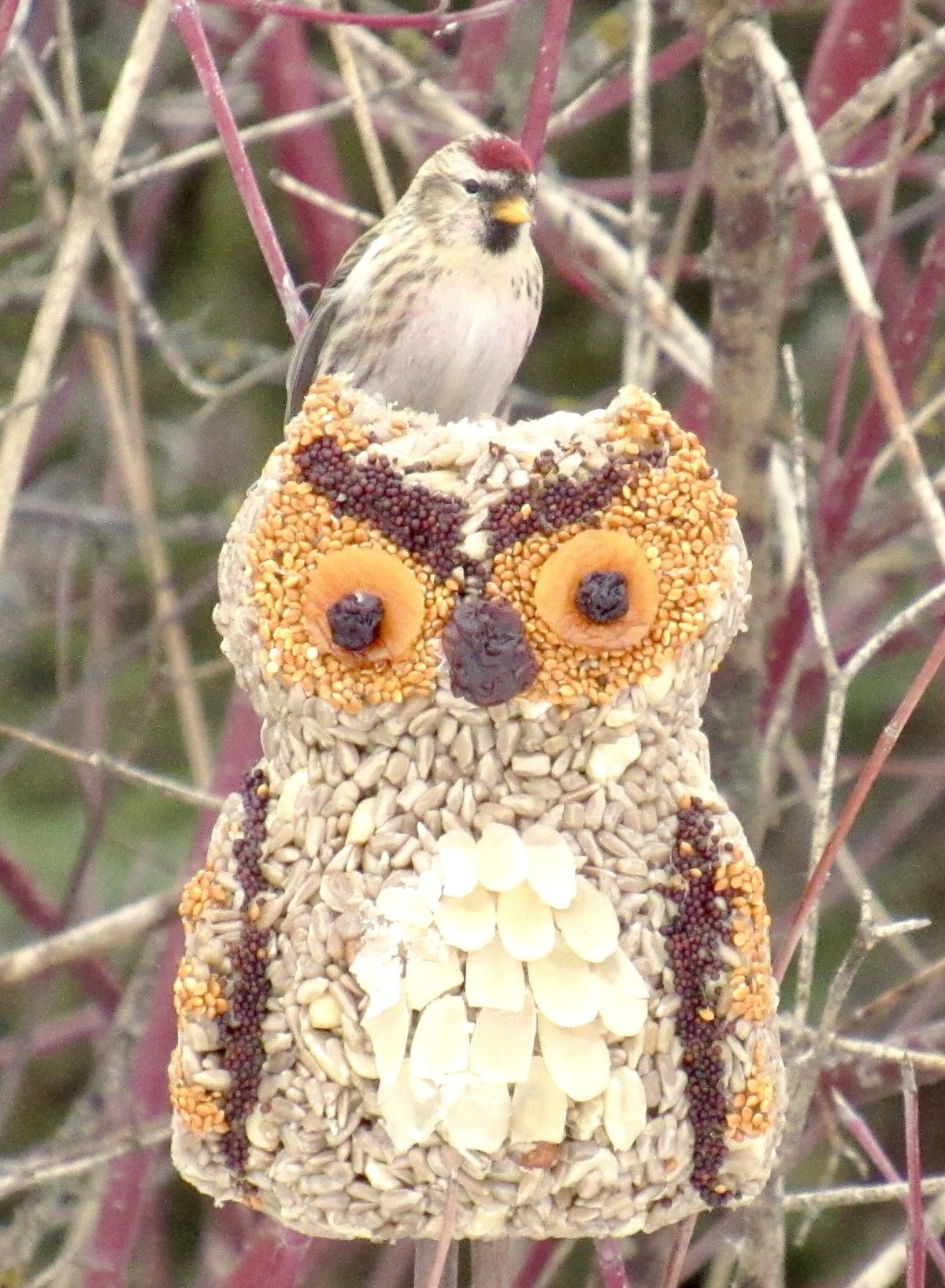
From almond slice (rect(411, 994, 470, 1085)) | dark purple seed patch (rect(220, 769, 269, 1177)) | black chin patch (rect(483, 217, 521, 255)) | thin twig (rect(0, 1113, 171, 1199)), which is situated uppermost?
black chin patch (rect(483, 217, 521, 255))

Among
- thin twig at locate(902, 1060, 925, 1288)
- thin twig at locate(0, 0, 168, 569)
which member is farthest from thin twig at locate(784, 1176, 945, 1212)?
thin twig at locate(0, 0, 168, 569)

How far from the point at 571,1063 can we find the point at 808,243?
1.25 metres

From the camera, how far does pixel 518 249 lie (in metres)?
1.70

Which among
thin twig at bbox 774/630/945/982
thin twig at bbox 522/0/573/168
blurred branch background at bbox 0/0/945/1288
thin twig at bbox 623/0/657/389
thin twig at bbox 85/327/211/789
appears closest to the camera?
Result: thin twig at bbox 774/630/945/982

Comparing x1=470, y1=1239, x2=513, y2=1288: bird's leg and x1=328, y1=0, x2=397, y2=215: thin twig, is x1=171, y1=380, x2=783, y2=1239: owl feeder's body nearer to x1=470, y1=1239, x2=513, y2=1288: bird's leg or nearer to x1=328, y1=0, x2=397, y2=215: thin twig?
x1=470, y1=1239, x2=513, y2=1288: bird's leg

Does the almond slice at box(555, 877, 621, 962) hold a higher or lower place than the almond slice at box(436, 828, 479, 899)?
lower

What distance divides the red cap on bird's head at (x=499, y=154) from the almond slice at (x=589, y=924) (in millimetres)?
601

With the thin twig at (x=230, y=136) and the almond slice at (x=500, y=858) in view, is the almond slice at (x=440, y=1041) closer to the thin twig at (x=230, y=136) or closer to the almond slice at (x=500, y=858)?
the almond slice at (x=500, y=858)

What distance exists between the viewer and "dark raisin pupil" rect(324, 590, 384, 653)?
1152 mm

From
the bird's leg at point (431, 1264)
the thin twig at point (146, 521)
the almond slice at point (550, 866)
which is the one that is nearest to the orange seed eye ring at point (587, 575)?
the almond slice at point (550, 866)

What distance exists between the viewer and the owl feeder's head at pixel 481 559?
116cm

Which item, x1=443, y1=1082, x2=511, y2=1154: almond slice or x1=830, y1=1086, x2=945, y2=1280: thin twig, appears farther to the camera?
x1=830, y1=1086, x2=945, y2=1280: thin twig

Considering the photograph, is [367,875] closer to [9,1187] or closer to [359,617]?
[359,617]

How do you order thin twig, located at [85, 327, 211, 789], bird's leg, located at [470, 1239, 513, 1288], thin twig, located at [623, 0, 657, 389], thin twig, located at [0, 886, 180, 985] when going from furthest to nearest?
thin twig, located at [85, 327, 211, 789] → thin twig, located at [0, 886, 180, 985] → thin twig, located at [623, 0, 657, 389] → bird's leg, located at [470, 1239, 513, 1288]
